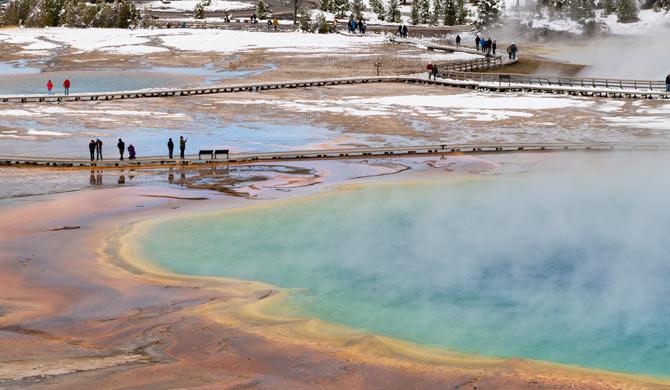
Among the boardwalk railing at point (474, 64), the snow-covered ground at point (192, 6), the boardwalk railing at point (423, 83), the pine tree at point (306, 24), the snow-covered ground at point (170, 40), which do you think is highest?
the snow-covered ground at point (192, 6)

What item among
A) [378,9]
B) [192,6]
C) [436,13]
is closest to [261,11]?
[378,9]

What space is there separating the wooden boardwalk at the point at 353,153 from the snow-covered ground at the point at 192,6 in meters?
74.2

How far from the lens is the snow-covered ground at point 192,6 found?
111312 millimetres

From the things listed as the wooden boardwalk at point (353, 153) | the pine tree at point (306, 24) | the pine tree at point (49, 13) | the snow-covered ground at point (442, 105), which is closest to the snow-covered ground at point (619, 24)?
the pine tree at point (306, 24)

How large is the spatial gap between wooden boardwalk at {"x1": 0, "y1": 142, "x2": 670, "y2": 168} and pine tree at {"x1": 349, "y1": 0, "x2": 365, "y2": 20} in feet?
206

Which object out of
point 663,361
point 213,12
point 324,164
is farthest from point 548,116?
point 213,12

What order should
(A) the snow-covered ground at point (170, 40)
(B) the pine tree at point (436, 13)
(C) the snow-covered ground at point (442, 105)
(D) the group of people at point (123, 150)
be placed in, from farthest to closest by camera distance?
(B) the pine tree at point (436, 13) → (A) the snow-covered ground at point (170, 40) → (C) the snow-covered ground at point (442, 105) → (D) the group of people at point (123, 150)

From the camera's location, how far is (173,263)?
2392 centimetres

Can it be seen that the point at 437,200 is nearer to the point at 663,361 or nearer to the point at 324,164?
the point at 324,164

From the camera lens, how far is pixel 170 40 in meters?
80.6

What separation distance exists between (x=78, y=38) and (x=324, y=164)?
166 ft

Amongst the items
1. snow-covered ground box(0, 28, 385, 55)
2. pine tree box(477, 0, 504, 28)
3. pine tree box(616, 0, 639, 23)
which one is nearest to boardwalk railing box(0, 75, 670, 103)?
snow-covered ground box(0, 28, 385, 55)

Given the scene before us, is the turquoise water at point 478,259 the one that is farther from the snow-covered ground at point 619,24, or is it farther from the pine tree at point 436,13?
the pine tree at point 436,13

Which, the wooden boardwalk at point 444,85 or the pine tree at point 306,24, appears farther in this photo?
the pine tree at point 306,24
